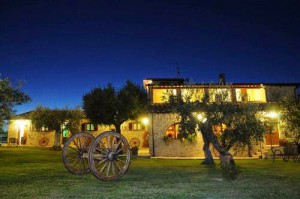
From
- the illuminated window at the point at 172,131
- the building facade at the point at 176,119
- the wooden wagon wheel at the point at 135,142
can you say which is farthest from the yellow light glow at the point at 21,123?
the illuminated window at the point at 172,131

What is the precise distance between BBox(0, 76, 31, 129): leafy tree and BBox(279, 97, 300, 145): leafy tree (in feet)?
69.8

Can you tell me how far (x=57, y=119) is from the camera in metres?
31.2

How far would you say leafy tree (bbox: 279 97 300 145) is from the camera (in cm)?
1988

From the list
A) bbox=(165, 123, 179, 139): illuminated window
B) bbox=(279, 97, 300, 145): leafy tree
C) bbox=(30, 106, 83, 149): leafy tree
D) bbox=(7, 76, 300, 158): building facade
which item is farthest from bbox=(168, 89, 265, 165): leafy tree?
bbox=(30, 106, 83, 149): leafy tree

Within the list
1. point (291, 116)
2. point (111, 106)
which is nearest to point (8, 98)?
point (111, 106)

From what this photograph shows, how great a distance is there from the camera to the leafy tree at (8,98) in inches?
767

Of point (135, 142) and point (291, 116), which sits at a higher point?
point (291, 116)

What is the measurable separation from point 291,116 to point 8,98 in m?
22.2

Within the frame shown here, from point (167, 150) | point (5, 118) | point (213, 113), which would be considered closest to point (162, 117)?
point (167, 150)

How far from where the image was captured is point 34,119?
105 ft

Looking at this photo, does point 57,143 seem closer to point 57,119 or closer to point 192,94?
point 57,119

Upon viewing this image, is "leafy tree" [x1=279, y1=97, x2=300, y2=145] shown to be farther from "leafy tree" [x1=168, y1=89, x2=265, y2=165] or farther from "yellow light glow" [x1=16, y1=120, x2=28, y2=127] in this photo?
"yellow light glow" [x1=16, y1=120, x2=28, y2=127]

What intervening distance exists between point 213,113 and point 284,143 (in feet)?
41.7

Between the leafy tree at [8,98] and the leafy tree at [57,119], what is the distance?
10.3 metres
